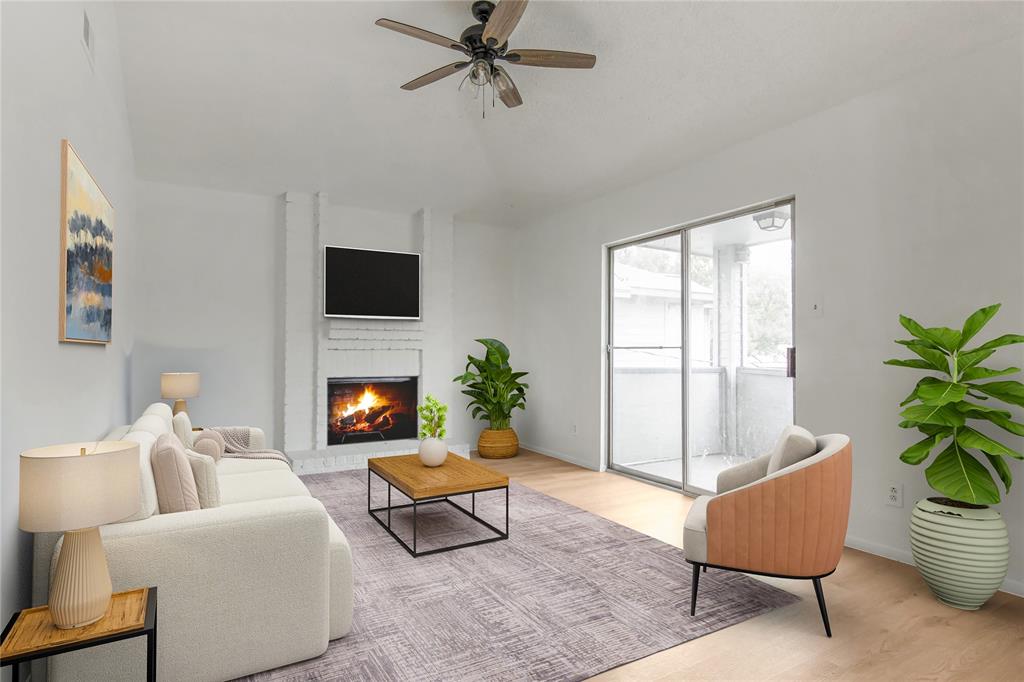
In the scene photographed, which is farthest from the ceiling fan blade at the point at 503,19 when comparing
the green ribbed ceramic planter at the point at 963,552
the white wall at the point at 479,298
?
the white wall at the point at 479,298

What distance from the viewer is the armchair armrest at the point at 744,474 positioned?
3102 millimetres

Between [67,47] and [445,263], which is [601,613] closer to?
[67,47]

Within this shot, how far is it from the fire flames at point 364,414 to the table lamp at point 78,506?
4613 millimetres

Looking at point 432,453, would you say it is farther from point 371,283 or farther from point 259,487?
point 371,283

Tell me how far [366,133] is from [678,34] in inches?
110

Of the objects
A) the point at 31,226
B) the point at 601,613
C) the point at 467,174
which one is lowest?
the point at 601,613

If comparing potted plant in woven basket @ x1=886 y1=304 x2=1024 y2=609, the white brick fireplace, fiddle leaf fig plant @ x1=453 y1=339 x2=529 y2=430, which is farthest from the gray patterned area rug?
fiddle leaf fig plant @ x1=453 y1=339 x2=529 y2=430

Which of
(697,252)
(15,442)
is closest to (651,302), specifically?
(697,252)

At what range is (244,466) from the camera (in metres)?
3.85

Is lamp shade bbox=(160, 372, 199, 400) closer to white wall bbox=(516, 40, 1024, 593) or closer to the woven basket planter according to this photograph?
the woven basket planter

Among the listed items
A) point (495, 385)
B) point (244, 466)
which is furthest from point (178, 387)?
point (495, 385)

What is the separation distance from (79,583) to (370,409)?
4853 mm

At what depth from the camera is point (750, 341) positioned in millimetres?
4449

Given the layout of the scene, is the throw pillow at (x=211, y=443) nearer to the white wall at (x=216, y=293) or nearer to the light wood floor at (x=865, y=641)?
the white wall at (x=216, y=293)
